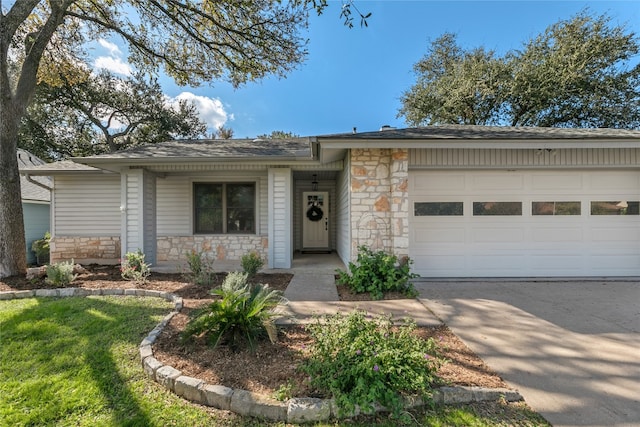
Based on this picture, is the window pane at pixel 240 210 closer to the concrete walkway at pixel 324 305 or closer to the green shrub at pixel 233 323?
the concrete walkway at pixel 324 305

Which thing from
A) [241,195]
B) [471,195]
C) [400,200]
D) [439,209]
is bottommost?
[439,209]

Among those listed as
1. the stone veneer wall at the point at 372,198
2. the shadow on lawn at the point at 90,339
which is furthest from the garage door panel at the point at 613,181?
the shadow on lawn at the point at 90,339

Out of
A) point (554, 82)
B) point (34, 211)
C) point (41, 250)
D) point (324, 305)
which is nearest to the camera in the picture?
point (324, 305)

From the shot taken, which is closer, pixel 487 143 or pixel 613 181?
pixel 487 143

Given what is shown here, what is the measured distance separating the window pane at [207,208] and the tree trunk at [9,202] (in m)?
3.34

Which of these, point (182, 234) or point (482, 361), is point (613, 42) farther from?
point (182, 234)

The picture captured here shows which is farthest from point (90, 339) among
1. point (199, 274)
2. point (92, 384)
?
point (199, 274)

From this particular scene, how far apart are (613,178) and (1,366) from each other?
9243mm

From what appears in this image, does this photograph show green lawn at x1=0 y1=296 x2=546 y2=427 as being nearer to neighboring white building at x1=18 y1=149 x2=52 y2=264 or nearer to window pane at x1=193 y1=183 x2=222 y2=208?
window pane at x1=193 y1=183 x2=222 y2=208

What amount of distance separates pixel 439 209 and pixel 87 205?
29.7 feet

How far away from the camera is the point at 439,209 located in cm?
541

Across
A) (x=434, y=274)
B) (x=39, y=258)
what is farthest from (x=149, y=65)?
(x=434, y=274)

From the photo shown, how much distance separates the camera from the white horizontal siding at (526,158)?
5.23 metres

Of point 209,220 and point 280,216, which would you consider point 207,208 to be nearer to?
point 209,220
